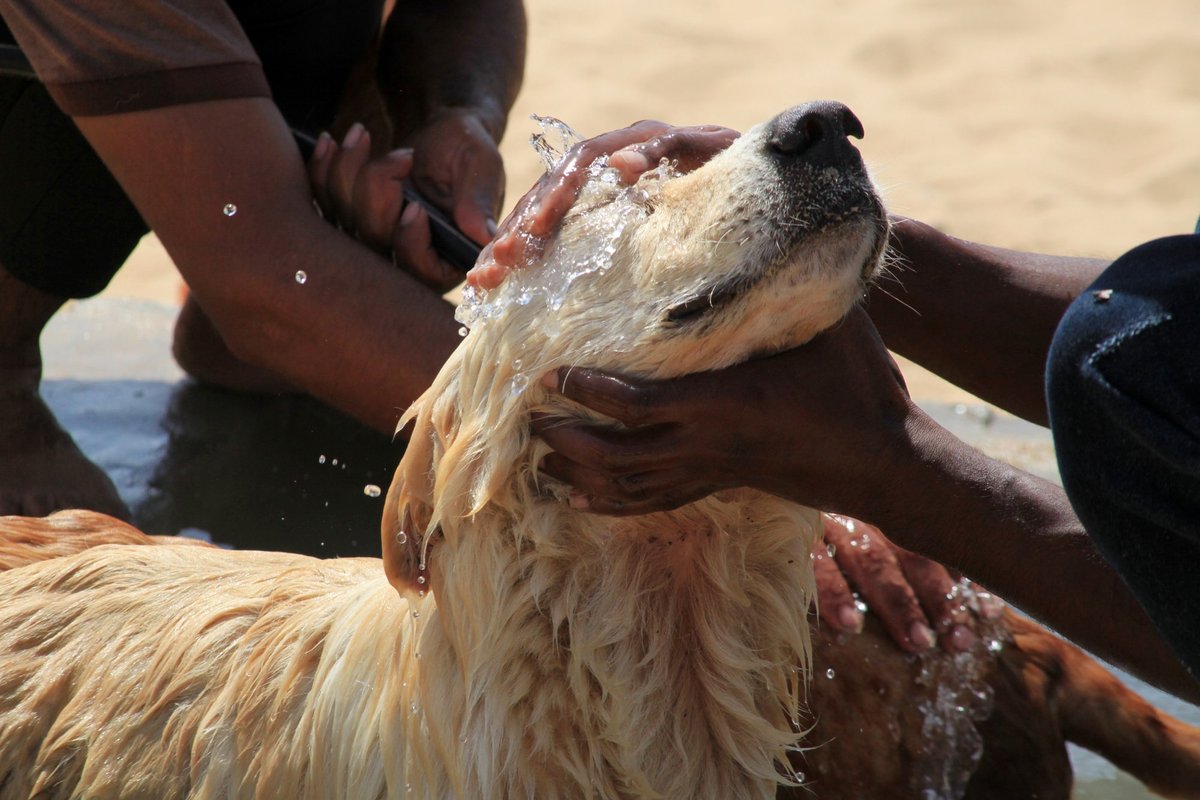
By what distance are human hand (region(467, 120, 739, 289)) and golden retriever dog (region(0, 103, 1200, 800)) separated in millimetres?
25

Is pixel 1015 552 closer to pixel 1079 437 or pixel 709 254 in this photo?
pixel 1079 437

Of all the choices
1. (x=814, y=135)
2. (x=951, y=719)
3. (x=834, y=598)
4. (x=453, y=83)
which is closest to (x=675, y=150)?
(x=814, y=135)

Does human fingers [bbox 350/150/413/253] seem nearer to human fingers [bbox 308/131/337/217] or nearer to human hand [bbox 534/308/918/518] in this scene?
human fingers [bbox 308/131/337/217]

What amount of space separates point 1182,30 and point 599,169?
718 cm

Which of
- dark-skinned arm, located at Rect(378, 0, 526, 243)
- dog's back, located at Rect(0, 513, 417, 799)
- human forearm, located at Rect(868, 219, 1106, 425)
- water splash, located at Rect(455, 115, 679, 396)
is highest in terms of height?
water splash, located at Rect(455, 115, 679, 396)

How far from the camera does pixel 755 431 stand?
1.86m

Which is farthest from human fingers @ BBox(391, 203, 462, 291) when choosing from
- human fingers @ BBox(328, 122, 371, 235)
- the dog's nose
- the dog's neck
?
the dog's nose

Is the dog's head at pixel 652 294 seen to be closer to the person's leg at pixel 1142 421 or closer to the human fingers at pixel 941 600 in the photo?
the person's leg at pixel 1142 421

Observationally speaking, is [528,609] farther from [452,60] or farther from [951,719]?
[452,60]

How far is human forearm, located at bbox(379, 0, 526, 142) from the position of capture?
4141 millimetres

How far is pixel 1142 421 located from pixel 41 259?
3249 millimetres

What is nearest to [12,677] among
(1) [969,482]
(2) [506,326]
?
(2) [506,326]

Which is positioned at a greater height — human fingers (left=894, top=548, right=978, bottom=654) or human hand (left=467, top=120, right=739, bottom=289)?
human hand (left=467, top=120, right=739, bottom=289)

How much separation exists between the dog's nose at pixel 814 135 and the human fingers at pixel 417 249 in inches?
66.6
